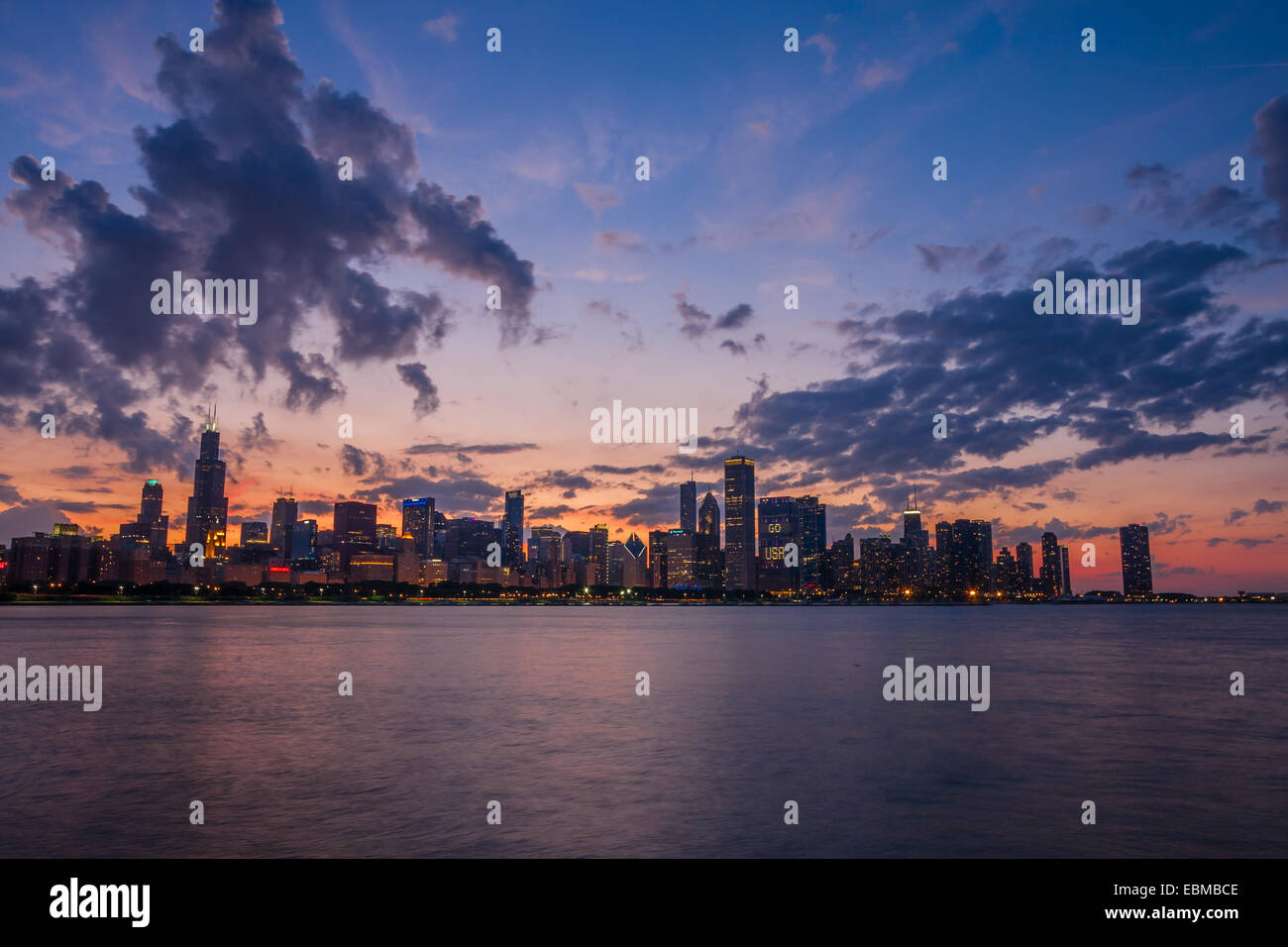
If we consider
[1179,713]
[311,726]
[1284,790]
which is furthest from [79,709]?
[1179,713]

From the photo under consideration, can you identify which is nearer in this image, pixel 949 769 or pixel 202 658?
pixel 949 769

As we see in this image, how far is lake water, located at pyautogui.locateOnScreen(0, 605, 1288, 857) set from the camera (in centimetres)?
2020

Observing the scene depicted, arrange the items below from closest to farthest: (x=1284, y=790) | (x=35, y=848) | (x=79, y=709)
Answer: (x=35, y=848)
(x=1284, y=790)
(x=79, y=709)

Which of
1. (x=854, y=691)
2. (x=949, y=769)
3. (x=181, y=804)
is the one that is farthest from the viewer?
(x=854, y=691)

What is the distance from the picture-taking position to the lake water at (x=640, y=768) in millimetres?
20203

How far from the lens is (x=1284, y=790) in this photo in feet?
85.0

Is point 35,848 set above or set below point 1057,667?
above

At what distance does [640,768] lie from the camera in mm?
28844

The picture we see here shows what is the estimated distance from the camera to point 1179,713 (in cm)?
4334
